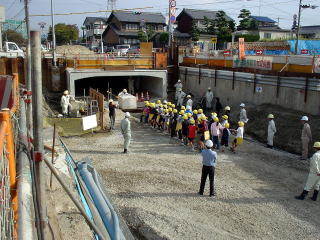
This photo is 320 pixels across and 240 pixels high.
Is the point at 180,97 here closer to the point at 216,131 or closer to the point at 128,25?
the point at 216,131

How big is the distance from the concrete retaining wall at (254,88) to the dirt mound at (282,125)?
1.62ft

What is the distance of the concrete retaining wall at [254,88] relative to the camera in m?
17.7

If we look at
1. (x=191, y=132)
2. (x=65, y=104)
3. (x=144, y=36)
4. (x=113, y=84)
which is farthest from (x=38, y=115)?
(x=144, y=36)

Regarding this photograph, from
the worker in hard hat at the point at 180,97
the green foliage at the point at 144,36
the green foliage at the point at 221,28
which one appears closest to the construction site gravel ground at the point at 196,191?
the worker in hard hat at the point at 180,97

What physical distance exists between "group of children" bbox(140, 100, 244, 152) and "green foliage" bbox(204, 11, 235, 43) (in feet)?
110

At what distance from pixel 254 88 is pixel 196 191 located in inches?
515

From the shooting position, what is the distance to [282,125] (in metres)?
17.7

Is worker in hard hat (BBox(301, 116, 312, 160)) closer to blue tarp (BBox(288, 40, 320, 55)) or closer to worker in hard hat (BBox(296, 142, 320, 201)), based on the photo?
worker in hard hat (BBox(296, 142, 320, 201))

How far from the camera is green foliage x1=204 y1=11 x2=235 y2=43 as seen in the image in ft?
163

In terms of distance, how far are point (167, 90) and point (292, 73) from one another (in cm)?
1139

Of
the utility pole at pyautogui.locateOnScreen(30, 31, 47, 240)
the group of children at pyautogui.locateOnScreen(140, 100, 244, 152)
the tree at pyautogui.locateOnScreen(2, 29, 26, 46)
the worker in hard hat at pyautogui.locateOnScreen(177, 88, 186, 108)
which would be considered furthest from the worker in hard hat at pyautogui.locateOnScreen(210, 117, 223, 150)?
the tree at pyautogui.locateOnScreen(2, 29, 26, 46)

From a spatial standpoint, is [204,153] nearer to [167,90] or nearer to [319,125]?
[319,125]

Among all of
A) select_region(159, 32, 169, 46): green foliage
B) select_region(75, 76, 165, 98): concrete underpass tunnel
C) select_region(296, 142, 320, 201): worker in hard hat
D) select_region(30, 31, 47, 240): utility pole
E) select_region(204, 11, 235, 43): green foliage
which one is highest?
select_region(204, 11, 235, 43): green foliage

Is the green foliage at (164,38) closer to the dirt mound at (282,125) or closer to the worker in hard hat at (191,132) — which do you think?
the dirt mound at (282,125)
